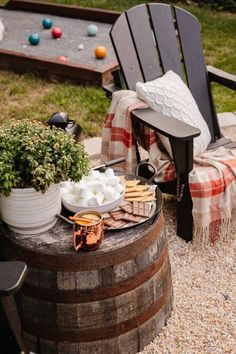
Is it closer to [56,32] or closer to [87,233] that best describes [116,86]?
[87,233]

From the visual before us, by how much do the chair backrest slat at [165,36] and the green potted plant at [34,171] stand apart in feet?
6.02

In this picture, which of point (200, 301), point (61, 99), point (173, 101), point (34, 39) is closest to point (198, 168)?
point (173, 101)

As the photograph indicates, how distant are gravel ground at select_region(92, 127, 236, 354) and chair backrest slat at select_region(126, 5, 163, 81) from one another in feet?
3.50

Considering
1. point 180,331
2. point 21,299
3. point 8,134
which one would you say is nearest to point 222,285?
point 180,331

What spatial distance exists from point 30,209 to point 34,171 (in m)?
0.17

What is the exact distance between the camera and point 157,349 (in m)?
2.70

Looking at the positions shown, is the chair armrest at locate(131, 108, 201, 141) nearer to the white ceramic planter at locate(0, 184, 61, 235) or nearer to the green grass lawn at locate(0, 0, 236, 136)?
the white ceramic planter at locate(0, 184, 61, 235)

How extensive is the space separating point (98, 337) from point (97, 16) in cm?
616

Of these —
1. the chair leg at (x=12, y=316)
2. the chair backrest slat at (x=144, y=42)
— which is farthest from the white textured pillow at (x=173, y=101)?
the chair leg at (x=12, y=316)

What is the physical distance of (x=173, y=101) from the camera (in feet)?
11.9

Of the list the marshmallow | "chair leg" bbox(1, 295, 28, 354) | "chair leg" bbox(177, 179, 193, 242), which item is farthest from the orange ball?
"chair leg" bbox(1, 295, 28, 354)

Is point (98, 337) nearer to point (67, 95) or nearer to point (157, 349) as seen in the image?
point (157, 349)

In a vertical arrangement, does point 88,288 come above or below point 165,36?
below

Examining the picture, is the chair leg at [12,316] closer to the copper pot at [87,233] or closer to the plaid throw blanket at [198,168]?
the copper pot at [87,233]
